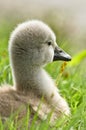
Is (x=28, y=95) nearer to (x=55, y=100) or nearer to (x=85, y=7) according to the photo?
(x=55, y=100)

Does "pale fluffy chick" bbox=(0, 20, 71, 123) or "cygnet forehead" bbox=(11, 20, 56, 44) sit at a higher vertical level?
"cygnet forehead" bbox=(11, 20, 56, 44)

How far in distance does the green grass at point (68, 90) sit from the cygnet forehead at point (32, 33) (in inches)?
13.7

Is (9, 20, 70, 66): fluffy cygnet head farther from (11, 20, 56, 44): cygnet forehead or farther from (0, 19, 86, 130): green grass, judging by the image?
(0, 19, 86, 130): green grass

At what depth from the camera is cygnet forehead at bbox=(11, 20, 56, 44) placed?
5.69 meters

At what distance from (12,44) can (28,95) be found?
0.47 meters

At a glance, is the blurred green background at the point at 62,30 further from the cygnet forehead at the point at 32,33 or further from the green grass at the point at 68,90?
the cygnet forehead at the point at 32,33

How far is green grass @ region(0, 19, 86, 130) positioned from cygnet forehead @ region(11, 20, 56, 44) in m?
0.35

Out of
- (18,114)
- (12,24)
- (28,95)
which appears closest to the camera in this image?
(18,114)

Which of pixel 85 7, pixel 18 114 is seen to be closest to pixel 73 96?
pixel 18 114

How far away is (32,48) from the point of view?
5715mm

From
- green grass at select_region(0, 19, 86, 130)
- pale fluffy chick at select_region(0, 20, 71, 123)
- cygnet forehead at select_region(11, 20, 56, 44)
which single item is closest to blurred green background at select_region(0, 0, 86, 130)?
green grass at select_region(0, 19, 86, 130)

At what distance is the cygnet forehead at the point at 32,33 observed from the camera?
569 centimetres

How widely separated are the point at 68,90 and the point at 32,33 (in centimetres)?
95

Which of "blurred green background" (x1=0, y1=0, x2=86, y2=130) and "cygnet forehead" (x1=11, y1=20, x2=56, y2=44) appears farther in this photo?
"blurred green background" (x1=0, y1=0, x2=86, y2=130)
